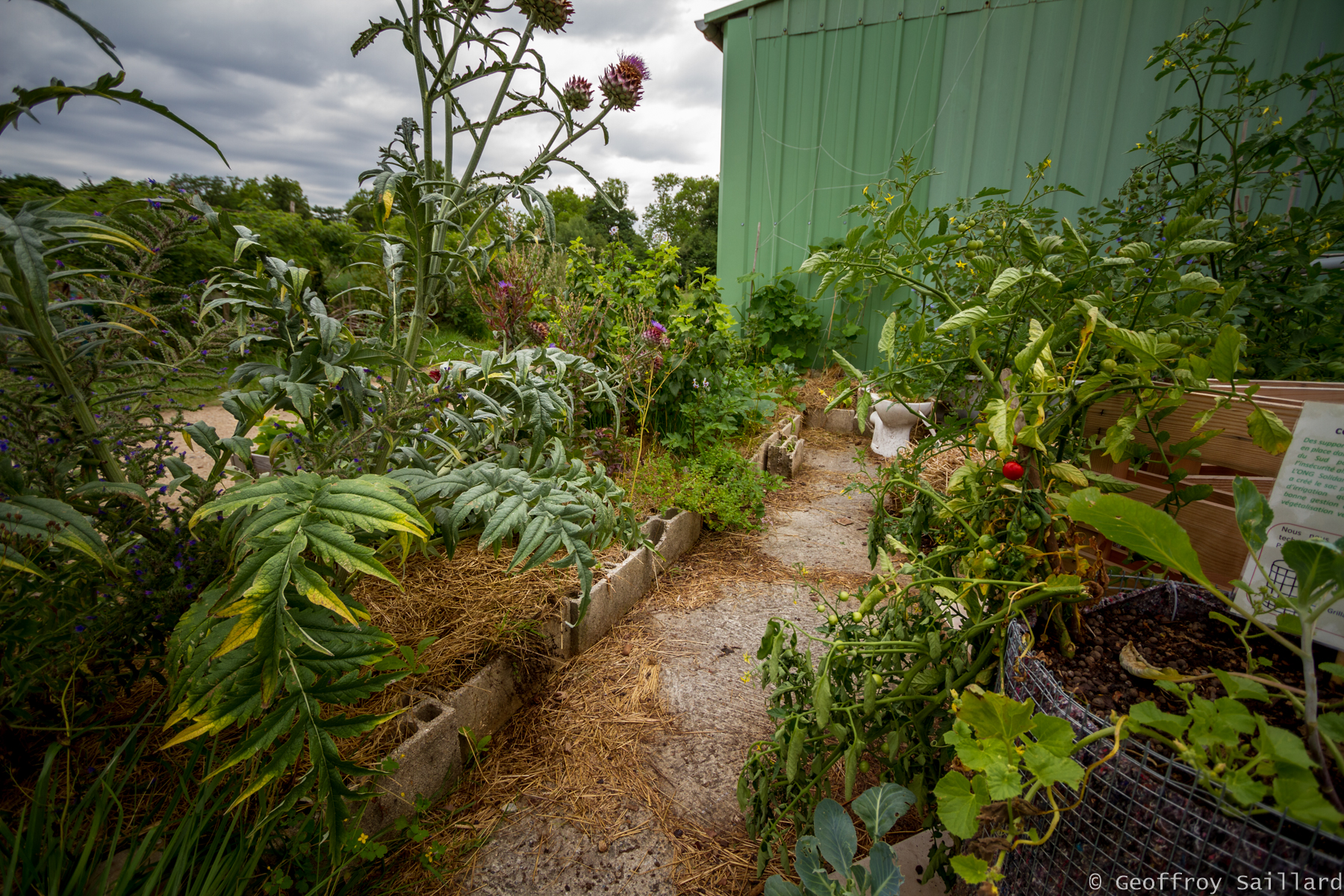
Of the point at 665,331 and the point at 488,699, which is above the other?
the point at 665,331

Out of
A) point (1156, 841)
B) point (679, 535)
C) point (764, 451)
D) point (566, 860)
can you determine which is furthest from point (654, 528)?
point (1156, 841)

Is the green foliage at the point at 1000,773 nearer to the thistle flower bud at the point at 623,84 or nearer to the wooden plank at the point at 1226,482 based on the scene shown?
the wooden plank at the point at 1226,482

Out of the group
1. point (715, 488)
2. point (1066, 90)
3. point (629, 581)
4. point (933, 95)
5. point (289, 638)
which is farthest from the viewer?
point (933, 95)

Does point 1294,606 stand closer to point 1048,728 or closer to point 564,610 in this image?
point 1048,728

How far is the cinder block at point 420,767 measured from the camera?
3.70ft

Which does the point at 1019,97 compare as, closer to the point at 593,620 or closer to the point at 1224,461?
the point at 1224,461

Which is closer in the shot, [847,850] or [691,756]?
[847,850]

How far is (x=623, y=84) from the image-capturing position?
1.67 meters

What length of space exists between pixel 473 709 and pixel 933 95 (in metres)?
5.61

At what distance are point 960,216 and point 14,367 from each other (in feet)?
16.3

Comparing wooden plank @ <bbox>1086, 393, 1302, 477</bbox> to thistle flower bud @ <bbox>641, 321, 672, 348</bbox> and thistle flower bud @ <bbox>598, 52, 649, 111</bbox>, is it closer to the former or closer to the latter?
thistle flower bud @ <bbox>598, 52, 649, 111</bbox>

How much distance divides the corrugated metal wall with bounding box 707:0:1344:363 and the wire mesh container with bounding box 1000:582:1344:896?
14.3 feet

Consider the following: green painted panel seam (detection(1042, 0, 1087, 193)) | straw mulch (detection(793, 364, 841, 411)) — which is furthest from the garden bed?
green painted panel seam (detection(1042, 0, 1087, 193))

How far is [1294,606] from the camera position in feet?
1.80
